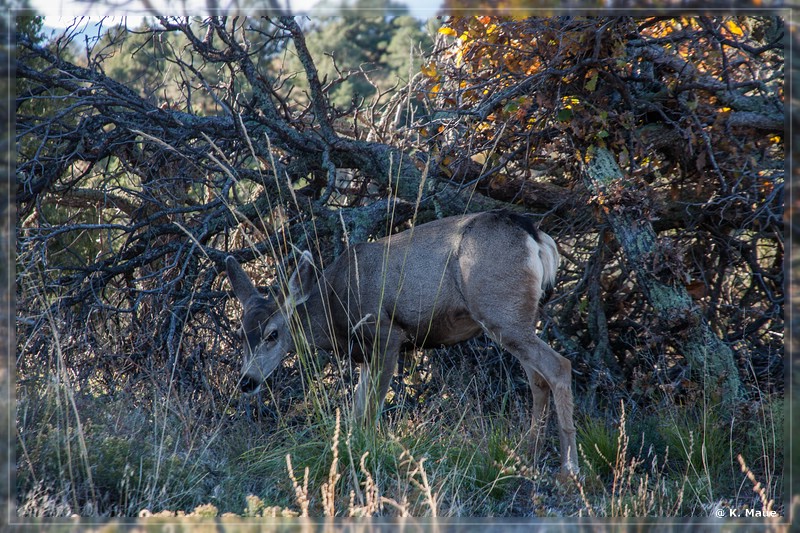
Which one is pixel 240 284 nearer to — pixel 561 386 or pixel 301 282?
pixel 301 282

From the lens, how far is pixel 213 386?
664 centimetres

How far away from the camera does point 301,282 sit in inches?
239

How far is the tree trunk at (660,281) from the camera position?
620 centimetres

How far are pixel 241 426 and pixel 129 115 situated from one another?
3.06m

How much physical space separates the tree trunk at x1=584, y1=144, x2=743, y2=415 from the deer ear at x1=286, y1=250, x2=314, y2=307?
241 centimetres

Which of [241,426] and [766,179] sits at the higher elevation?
[766,179]

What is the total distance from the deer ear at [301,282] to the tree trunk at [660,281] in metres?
2.41

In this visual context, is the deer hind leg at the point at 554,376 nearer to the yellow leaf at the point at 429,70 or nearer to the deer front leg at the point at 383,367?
the deer front leg at the point at 383,367

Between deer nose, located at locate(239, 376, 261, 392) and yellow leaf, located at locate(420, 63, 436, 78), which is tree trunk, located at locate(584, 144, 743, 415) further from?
deer nose, located at locate(239, 376, 261, 392)

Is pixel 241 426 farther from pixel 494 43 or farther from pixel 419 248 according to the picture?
pixel 494 43

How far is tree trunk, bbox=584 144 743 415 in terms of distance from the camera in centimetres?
620

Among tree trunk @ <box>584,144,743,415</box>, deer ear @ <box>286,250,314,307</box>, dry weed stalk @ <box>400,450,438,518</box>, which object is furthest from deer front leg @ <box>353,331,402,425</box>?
tree trunk @ <box>584,144,743,415</box>

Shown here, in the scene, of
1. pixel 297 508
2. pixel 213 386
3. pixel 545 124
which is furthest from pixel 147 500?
pixel 545 124

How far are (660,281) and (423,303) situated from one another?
6.75 ft
